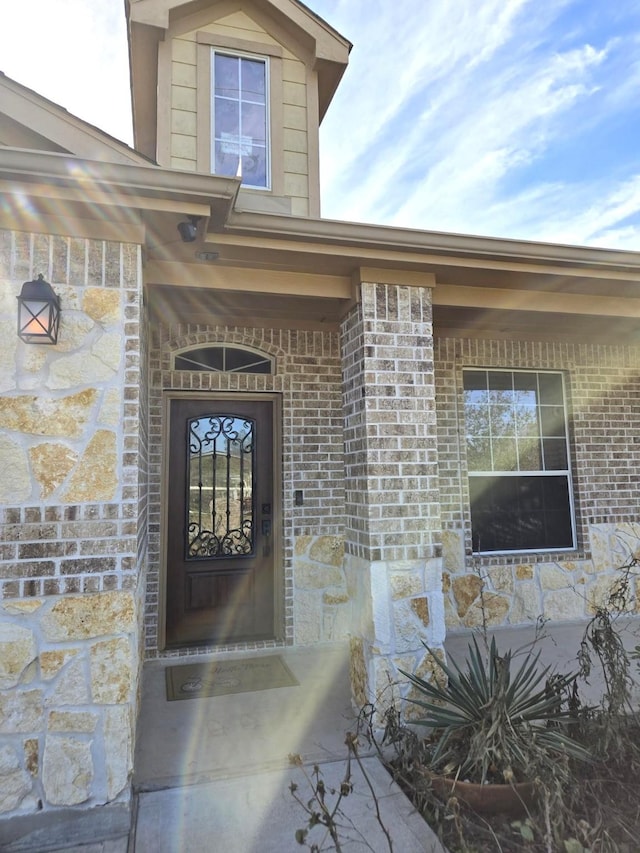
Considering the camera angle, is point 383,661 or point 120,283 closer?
point 120,283

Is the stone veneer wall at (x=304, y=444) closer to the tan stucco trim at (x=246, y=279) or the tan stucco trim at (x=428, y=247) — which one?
the tan stucco trim at (x=246, y=279)

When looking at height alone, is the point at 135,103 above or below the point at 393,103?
below

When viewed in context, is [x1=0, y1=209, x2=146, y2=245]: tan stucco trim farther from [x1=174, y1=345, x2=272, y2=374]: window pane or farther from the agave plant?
the agave plant

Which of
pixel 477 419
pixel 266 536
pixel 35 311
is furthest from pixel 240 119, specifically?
pixel 266 536

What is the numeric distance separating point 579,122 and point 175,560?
6.65 m

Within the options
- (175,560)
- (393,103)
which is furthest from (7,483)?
(393,103)

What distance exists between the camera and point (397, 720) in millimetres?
3035

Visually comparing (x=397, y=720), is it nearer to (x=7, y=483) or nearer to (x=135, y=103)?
(x=7, y=483)

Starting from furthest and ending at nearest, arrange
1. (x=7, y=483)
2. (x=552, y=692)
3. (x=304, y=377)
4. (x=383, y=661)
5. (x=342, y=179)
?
(x=342, y=179) < (x=304, y=377) < (x=383, y=661) < (x=552, y=692) < (x=7, y=483)

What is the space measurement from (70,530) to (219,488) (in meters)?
1.98

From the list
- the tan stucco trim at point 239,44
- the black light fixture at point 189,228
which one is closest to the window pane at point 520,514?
the black light fixture at point 189,228

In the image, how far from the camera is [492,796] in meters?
2.43

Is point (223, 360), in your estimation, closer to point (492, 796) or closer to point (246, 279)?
point (246, 279)

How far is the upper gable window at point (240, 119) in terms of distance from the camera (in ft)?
15.6
